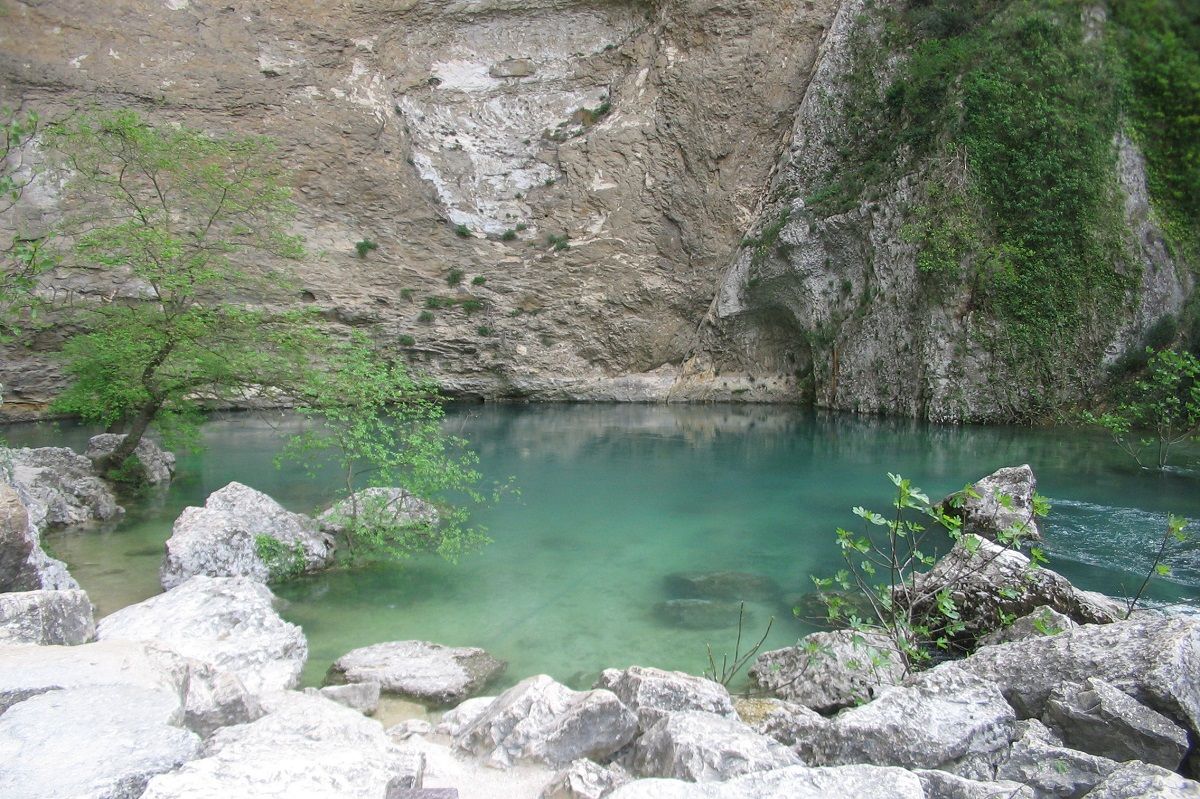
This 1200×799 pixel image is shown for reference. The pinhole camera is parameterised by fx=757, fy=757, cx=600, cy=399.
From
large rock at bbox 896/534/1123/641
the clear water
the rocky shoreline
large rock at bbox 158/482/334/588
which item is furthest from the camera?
large rock at bbox 158/482/334/588

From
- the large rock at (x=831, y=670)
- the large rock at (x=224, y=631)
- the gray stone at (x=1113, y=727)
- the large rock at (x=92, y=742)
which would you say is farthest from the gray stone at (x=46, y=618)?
the gray stone at (x=1113, y=727)

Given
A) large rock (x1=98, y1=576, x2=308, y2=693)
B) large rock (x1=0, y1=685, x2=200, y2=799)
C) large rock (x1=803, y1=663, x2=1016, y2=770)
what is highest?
large rock (x1=0, y1=685, x2=200, y2=799)

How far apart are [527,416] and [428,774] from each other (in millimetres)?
20190

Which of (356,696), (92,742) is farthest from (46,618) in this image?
(92,742)

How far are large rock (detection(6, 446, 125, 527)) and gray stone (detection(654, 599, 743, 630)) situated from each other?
747 centimetres

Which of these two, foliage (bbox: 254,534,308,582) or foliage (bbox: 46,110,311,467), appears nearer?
foliage (bbox: 254,534,308,582)

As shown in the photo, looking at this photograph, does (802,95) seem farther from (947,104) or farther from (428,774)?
(428,774)

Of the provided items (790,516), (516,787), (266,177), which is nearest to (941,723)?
(516,787)

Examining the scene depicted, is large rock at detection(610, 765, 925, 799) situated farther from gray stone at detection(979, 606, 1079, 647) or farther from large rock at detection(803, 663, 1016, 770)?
gray stone at detection(979, 606, 1079, 647)

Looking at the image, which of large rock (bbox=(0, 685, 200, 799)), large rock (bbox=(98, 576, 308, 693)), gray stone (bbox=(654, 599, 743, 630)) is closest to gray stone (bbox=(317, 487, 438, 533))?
large rock (bbox=(98, 576, 308, 693))

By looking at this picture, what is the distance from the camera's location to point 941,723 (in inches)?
149

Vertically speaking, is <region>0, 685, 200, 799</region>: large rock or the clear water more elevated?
<region>0, 685, 200, 799</region>: large rock

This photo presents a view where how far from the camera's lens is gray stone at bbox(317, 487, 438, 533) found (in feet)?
28.4

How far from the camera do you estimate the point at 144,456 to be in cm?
1238
